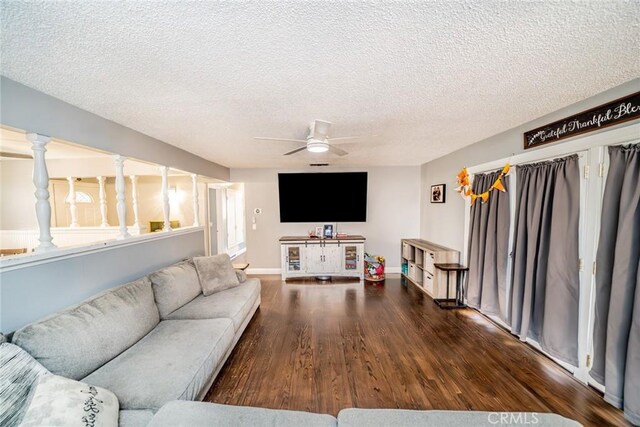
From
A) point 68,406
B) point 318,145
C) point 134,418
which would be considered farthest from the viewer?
point 318,145

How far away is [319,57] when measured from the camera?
4.29 feet

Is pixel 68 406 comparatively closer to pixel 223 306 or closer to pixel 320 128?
pixel 223 306

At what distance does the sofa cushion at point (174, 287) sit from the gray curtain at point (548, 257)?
12.1 feet

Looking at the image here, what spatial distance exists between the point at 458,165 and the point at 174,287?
433 centimetres

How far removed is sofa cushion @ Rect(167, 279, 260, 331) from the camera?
7.59 ft

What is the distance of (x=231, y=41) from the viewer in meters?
1.17

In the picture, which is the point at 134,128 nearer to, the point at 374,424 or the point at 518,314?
the point at 374,424

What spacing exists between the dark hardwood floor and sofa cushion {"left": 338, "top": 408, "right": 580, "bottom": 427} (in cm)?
96

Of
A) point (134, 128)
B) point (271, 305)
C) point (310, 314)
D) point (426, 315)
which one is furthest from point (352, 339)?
point (134, 128)

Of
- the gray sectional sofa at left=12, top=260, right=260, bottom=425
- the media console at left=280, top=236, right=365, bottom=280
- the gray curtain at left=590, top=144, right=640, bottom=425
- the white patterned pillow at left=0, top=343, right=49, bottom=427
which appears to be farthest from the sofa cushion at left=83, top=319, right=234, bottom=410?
the gray curtain at left=590, top=144, right=640, bottom=425

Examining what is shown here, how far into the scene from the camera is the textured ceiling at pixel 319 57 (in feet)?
3.33

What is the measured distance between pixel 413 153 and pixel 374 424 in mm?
3767

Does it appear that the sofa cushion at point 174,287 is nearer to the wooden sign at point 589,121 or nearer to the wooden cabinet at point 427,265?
the wooden cabinet at point 427,265

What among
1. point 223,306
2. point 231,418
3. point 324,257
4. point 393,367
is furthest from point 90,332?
point 324,257
